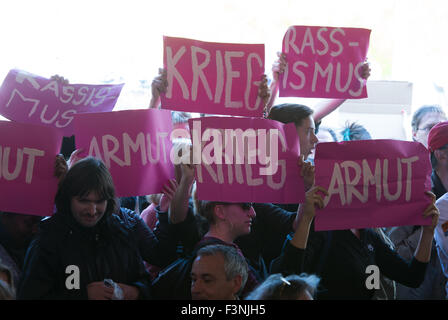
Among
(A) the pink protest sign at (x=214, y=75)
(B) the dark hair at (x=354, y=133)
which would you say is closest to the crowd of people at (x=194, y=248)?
(A) the pink protest sign at (x=214, y=75)

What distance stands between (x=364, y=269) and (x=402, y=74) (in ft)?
9.71

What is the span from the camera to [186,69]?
2834 mm

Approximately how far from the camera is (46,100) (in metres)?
2.93

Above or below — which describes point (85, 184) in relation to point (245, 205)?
above

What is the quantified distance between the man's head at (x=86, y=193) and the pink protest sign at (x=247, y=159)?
386 millimetres

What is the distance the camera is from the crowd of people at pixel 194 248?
2141mm

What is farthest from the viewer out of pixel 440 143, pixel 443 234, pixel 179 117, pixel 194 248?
pixel 179 117

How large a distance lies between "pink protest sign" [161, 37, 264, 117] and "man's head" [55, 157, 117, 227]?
0.67 meters

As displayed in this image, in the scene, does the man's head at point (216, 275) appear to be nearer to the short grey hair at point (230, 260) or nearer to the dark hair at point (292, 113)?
the short grey hair at point (230, 260)

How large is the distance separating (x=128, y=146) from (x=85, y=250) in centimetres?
52

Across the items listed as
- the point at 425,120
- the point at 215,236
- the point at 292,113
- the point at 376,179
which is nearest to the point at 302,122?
the point at 292,113

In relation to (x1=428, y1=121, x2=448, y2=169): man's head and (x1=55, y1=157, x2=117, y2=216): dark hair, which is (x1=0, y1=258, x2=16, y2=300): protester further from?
(x1=428, y1=121, x2=448, y2=169): man's head

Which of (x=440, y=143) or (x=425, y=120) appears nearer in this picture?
(x=440, y=143)

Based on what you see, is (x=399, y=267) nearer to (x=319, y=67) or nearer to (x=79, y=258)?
(x=319, y=67)
